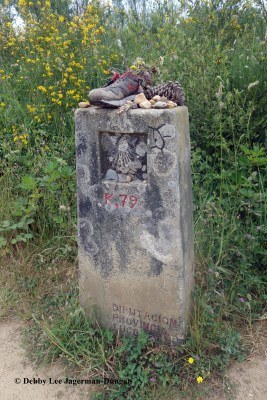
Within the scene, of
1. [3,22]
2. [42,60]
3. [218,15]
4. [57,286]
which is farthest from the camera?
→ [3,22]

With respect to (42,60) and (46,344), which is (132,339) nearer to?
(46,344)

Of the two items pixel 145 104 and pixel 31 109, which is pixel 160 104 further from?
pixel 31 109

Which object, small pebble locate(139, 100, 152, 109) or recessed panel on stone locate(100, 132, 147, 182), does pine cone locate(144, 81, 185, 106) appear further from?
recessed panel on stone locate(100, 132, 147, 182)

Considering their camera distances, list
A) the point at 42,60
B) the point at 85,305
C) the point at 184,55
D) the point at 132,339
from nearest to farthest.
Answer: the point at 132,339 → the point at 85,305 → the point at 184,55 → the point at 42,60

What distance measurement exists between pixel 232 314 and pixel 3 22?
478 cm

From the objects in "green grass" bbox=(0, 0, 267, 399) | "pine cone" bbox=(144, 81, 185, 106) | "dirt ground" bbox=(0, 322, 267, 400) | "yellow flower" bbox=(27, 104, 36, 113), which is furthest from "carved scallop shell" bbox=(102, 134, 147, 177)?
"yellow flower" bbox=(27, 104, 36, 113)

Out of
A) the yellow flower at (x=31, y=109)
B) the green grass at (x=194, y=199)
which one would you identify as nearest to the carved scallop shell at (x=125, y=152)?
the green grass at (x=194, y=199)

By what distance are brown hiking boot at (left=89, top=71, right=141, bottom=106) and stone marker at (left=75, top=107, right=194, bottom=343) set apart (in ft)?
0.23

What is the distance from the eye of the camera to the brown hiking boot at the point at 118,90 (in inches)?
83.0

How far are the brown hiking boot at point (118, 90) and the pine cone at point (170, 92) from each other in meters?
0.08

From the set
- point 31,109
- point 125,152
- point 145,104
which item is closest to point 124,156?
point 125,152

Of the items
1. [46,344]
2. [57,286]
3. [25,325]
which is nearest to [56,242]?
[57,286]

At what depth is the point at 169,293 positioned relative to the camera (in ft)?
7.52

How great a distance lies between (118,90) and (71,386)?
5.44ft
